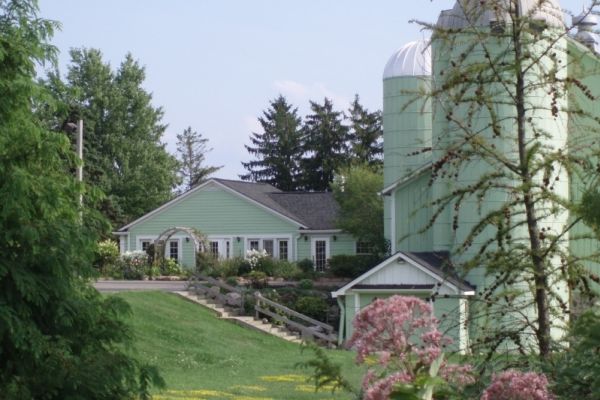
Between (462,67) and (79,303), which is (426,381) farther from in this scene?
(79,303)

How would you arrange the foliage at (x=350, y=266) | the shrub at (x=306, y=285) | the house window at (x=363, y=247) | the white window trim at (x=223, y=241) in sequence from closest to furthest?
the shrub at (x=306, y=285) → the foliage at (x=350, y=266) → the house window at (x=363, y=247) → the white window trim at (x=223, y=241)

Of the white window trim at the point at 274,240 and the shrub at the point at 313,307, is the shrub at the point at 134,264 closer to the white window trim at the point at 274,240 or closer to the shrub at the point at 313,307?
the white window trim at the point at 274,240

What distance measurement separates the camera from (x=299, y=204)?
55375 millimetres

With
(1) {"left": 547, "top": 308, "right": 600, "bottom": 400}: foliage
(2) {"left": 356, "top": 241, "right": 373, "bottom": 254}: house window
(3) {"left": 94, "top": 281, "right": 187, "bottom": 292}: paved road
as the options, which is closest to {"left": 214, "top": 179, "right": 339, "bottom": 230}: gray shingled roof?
(2) {"left": 356, "top": 241, "right": 373, "bottom": 254}: house window

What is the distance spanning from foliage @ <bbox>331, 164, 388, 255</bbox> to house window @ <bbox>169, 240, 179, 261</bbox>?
848cm

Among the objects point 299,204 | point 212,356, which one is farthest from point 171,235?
point 212,356

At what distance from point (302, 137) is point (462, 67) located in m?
75.4

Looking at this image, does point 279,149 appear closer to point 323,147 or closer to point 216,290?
point 323,147

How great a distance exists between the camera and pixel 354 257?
4675cm

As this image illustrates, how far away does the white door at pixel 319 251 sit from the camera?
52.0 metres

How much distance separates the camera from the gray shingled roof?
173 ft

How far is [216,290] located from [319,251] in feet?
44.9

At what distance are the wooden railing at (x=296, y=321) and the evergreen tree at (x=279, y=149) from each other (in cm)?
4542

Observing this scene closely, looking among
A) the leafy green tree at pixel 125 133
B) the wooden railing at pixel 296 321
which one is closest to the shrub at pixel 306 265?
the wooden railing at pixel 296 321
